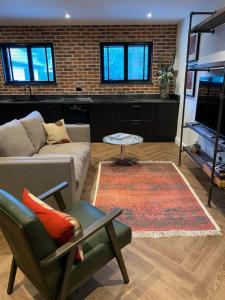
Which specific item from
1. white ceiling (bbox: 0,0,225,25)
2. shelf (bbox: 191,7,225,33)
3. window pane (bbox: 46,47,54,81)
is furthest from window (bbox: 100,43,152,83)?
shelf (bbox: 191,7,225,33)

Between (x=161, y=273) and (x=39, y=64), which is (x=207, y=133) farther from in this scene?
(x=39, y=64)

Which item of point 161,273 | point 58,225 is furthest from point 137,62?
point 58,225

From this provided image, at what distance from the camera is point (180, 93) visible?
448 centimetres

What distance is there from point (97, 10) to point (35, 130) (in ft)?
7.12

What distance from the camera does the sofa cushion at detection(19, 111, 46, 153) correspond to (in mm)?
2727

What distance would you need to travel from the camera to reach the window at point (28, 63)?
4742 millimetres

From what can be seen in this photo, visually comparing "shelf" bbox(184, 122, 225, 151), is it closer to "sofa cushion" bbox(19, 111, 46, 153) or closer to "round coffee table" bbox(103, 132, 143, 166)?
"round coffee table" bbox(103, 132, 143, 166)

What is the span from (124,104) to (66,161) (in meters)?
2.85

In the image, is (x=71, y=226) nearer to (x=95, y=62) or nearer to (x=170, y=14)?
(x=170, y=14)

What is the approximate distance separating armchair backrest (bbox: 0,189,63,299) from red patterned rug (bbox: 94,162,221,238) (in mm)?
986

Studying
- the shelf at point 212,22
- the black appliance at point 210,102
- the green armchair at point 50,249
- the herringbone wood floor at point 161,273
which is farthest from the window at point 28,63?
the green armchair at point 50,249

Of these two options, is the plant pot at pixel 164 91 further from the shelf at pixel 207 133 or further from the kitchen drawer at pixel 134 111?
the shelf at pixel 207 133

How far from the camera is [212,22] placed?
2.68 metres

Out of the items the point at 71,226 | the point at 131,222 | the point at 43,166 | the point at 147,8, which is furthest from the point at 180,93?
Answer: the point at 71,226
